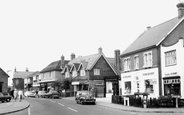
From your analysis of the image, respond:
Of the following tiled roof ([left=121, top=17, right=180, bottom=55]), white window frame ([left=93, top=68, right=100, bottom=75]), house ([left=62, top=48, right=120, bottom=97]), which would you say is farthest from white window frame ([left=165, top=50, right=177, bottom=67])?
white window frame ([left=93, top=68, right=100, bottom=75])

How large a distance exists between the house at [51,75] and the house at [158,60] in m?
32.7

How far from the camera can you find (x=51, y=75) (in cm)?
6800

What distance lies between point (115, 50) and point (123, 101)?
24.6 m

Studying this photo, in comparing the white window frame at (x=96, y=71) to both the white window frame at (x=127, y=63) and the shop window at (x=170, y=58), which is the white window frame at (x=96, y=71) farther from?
the shop window at (x=170, y=58)

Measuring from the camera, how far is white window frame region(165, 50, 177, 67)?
2734 cm

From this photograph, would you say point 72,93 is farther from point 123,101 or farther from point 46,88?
point 123,101

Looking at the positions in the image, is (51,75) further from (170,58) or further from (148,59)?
(170,58)

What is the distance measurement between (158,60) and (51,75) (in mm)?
42769

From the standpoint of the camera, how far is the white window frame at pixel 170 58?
1077 inches

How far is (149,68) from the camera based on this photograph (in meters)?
31.1

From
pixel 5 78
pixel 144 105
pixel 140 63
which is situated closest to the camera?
pixel 144 105

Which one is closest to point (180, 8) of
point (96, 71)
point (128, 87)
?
point (128, 87)

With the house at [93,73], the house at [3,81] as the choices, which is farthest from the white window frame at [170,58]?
the house at [3,81]

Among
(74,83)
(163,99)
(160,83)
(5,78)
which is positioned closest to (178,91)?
(160,83)
